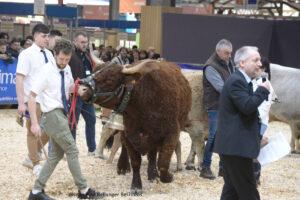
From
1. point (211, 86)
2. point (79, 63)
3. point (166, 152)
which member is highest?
point (79, 63)

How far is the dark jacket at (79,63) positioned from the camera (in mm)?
9633

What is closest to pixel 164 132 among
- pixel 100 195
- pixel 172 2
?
pixel 100 195

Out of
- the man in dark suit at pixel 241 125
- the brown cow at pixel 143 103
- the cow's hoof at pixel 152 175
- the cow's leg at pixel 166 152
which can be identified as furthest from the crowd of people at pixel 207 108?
the cow's hoof at pixel 152 175

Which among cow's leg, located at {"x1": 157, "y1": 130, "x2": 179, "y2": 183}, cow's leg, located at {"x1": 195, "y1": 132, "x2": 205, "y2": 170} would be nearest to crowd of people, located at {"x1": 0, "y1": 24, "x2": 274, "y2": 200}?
cow's leg, located at {"x1": 195, "y1": 132, "x2": 205, "y2": 170}

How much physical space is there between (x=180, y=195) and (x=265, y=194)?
1.15 m

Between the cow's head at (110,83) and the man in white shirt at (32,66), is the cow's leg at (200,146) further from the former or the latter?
the man in white shirt at (32,66)

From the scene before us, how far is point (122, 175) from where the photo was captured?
358 inches

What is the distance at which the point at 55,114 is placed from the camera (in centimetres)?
719

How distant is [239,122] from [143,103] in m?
2.31

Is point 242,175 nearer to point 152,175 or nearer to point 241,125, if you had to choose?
point 241,125

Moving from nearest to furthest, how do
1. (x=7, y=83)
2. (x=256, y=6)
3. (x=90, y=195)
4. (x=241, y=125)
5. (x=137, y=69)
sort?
(x=241, y=125) < (x=90, y=195) < (x=137, y=69) < (x=7, y=83) < (x=256, y=6)

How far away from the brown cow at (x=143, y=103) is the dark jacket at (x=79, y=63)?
1.65 metres

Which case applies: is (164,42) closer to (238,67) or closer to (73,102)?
(73,102)

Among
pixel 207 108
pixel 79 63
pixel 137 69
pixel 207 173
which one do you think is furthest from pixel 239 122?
pixel 79 63
